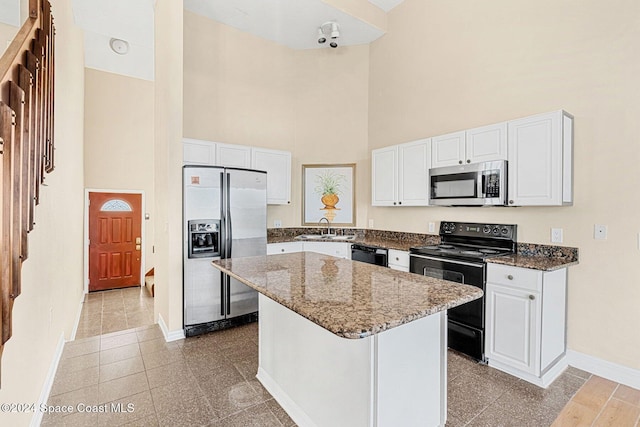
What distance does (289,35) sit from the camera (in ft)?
15.0

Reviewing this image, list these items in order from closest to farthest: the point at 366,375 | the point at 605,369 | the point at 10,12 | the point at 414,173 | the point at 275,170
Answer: the point at 366,375, the point at 10,12, the point at 605,369, the point at 414,173, the point at 275,170

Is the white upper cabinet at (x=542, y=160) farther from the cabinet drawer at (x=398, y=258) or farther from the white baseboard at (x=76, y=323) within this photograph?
the white baseboard at (x=76, y=323)

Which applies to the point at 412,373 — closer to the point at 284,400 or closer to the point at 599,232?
the point at 284,400

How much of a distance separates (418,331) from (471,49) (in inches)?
130

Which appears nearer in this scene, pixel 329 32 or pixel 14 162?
pixel 14 162

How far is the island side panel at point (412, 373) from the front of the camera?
1.48 meters

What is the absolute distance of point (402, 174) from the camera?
12.7 ft

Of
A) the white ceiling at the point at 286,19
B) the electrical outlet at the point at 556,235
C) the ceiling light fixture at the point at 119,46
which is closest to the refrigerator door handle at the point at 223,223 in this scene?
the white ceiling at the point at 286,19

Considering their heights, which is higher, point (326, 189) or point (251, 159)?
point (251, 159)

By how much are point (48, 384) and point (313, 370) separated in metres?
2.07

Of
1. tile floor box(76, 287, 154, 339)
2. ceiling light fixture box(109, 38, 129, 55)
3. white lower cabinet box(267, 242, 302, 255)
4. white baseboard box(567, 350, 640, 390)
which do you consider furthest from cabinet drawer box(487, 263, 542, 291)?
ceiling light fixture box(109, 38, 129, 55)

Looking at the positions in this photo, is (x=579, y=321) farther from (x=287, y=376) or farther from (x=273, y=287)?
(x=273, y=287)

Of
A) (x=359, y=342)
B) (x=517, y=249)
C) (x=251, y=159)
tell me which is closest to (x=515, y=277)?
(x=517, y=249)

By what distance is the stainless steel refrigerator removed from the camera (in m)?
3.28
